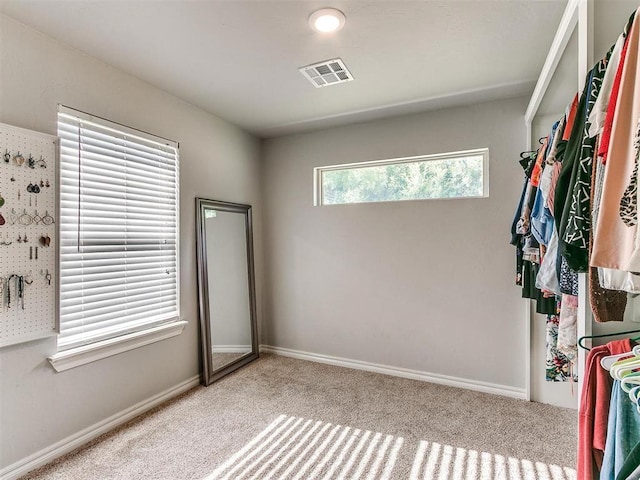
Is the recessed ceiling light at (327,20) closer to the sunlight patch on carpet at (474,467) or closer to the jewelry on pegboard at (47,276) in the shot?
the jewelry on pegboard at (47,276)

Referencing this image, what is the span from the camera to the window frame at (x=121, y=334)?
189 centimetres

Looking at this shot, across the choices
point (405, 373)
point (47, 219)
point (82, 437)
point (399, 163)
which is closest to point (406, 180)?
point (399, 163)

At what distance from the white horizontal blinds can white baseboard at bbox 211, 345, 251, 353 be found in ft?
1.81

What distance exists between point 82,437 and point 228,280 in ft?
5.10

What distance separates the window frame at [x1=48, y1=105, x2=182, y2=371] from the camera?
189cm

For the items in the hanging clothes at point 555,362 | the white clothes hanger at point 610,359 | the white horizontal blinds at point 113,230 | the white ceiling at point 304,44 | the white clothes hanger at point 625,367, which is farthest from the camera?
the white horizontal blinds at point 113,230

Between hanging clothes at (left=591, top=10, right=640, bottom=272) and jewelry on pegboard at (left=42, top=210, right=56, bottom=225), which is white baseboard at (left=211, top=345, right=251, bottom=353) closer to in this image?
jewelry on pegboard at (left=42, top=210, right=56, bottom=225)

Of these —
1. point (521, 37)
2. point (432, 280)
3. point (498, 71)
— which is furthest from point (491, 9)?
point (432, 280)

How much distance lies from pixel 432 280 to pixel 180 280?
2.15m

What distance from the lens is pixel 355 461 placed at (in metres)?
1.85

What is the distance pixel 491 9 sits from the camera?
1658mm

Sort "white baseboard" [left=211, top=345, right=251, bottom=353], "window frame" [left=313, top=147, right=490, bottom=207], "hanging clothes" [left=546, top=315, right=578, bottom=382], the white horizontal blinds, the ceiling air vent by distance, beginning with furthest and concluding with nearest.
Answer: "white baseboard" [left=211, top=345, right=251, bottom=353] → "window frame" [left=313, top=147, right=490, bottom=207] → the ceiling air vent → the white horizontal blinds → "hanging clothes" [left=546, top=315, right=578, bottom=382]

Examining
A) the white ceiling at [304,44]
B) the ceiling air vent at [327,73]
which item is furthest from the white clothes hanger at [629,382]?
the ceiling air vent at [327,73]

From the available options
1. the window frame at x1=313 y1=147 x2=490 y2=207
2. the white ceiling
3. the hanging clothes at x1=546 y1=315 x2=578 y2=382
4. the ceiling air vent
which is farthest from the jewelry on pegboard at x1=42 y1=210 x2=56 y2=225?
the hanging clothes at x1=546 y1=315 x2=578 y2=382
